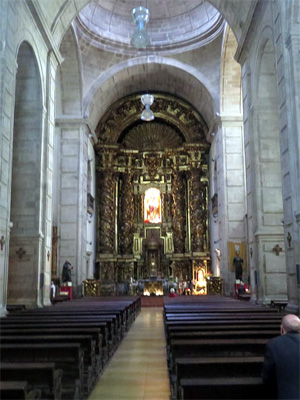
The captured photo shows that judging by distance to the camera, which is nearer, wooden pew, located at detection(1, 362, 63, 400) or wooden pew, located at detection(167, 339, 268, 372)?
Answer: wooden pew, located at detection(1, 362, 63, 400)

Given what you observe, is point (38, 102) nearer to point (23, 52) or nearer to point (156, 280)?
point (23, 52)

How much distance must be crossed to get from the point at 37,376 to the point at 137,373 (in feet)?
9.68

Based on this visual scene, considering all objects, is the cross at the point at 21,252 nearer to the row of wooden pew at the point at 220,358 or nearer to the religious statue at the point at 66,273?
the religious statue at the point at 66,273

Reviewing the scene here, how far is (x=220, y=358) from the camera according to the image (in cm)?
385

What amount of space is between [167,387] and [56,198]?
14.4m

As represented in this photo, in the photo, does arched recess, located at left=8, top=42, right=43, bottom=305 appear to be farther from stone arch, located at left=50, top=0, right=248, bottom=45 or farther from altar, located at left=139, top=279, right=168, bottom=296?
altar, located at left=139, top=279, right=168, bottom=296

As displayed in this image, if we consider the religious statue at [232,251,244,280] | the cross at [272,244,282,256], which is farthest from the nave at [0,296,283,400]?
the religious statue at [232,251,244,280]

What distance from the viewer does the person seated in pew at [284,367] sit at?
2819mm

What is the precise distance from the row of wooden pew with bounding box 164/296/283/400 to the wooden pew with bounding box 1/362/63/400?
1059 mm

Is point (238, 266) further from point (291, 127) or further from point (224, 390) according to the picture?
point (224, 390)

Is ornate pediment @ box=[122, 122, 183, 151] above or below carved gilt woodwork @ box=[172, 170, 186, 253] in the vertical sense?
above

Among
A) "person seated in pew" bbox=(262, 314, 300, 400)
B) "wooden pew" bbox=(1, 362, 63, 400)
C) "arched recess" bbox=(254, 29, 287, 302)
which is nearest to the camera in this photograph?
"person seated in pew" bbox=(262, 314, 300, 400)

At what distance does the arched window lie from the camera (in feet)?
82.8

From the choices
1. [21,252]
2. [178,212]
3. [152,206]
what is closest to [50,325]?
[21,252]
